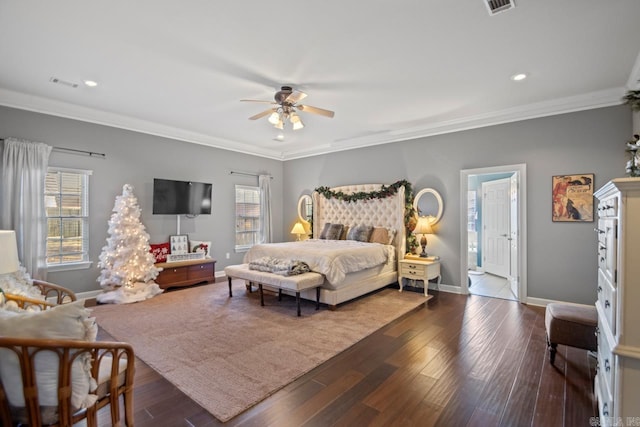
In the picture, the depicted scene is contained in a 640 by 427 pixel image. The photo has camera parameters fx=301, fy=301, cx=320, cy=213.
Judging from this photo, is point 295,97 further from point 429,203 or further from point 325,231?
point 325,231

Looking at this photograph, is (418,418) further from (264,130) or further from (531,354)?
(264,130)

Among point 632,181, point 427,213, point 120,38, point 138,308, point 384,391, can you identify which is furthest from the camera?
point 427,213

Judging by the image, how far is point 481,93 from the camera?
4266mm

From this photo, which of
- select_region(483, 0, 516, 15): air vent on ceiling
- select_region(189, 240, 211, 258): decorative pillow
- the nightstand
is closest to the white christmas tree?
select_region(189, 240, 211, 258): decorative pillow

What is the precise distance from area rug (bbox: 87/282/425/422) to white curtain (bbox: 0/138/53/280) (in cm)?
123

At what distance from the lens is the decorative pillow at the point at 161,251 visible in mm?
5695

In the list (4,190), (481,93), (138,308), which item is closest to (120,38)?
(4,190)

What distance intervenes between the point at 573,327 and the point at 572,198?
256 centimetres

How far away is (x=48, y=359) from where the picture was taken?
144 cm

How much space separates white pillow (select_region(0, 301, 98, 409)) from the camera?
4.70 ft

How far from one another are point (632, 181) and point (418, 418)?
191 cm

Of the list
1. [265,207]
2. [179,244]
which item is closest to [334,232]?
[265,207]

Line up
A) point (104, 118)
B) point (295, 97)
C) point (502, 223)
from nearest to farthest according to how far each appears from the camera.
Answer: point (295, 97) → point (104, 118) → point (502, 223)

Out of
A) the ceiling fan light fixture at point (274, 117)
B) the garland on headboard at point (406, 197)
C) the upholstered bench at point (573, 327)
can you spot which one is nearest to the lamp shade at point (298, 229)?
the garland on headboard at point (406, 197)
